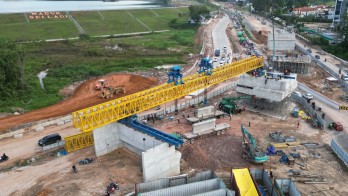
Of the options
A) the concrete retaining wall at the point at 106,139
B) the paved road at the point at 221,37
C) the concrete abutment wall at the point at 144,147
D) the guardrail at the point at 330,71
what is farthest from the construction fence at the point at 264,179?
the paved road at the point at 221,37

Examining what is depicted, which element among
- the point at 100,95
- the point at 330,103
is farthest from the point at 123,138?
the point at 330,103

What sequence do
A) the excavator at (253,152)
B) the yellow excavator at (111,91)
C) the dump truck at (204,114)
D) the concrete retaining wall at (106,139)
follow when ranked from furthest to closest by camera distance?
the yellow excavator at (111,91)
the dump truck at (204,114)
the concrete retaining wall at (106,139)
the excavator at (253,152)

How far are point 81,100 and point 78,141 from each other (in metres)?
16.5

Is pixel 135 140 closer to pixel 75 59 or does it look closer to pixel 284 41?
pixel 75 59

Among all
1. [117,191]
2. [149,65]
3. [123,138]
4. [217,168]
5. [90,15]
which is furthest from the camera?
[90,15]

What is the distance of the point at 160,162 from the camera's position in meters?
30.8

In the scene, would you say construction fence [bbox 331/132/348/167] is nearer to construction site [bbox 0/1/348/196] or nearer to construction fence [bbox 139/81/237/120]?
construction site [bbox 0/1/348/196]

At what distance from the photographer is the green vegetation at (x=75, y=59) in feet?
174

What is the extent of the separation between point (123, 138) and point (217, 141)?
1090 centimetres

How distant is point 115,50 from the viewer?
3339 inches

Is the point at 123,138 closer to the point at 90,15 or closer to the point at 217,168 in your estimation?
the point at 217,168

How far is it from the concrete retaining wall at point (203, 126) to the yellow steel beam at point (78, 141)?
12122 millimetres

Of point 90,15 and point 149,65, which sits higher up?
point 90,15

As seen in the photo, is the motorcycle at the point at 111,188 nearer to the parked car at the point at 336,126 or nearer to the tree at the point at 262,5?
the parked car at the point at 336,126
